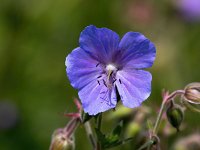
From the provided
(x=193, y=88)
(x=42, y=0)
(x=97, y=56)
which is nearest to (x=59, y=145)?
(x=97, y=56)

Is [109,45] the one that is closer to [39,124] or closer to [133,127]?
[133,127]

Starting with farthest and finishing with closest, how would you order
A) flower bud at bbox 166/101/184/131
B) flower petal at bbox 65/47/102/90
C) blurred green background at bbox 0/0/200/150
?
blurred green background at bbox 0/0/200/150 → flower bud at bbox 166/101/184/131 → flower petal at bbox 65/47/102/90

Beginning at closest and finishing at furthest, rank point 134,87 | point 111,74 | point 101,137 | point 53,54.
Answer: point 101,137, point 134,87, point 111,74, point 53,54

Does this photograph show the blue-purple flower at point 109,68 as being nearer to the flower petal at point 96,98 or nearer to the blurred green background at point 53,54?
the flower petal at point 96,98

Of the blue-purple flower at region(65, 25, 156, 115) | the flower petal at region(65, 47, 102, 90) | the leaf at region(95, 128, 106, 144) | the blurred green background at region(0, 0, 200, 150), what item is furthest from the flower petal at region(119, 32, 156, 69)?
the blurred green background at region(0, 0, 200, 150)

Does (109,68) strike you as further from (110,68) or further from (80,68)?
(80,68)

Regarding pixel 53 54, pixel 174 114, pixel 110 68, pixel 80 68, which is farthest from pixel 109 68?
pixel 53 54

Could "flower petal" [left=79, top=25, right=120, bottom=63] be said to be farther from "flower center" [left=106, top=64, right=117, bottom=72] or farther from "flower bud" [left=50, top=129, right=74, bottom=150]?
"flower bud" [left=50, top=129, right=74, bottom=150]
